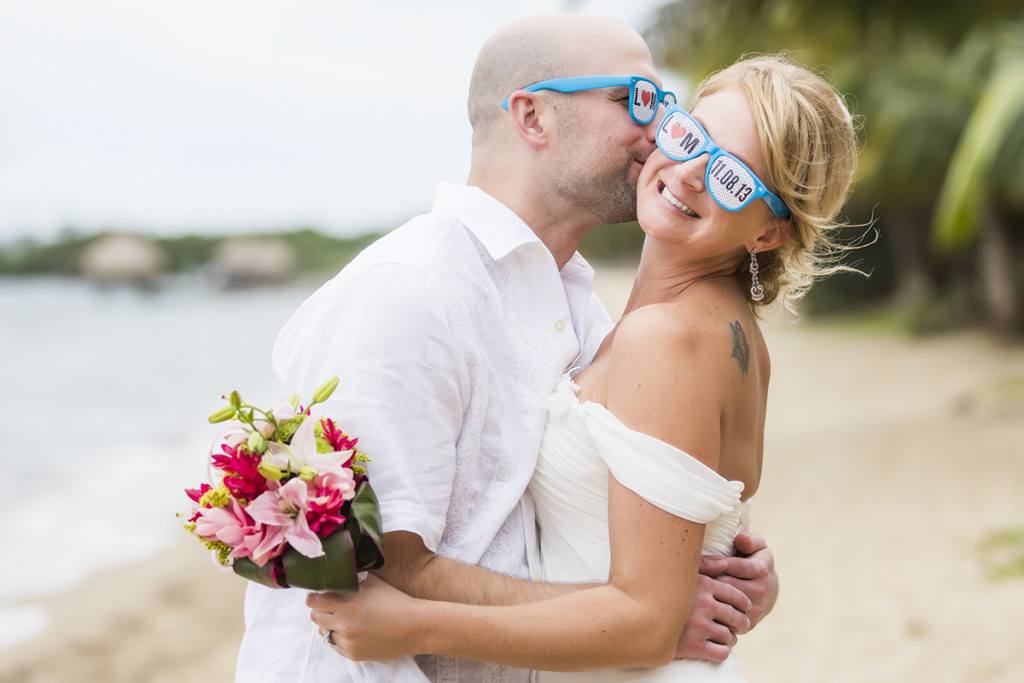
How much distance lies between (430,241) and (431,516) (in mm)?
724

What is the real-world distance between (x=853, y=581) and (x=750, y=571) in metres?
6.04

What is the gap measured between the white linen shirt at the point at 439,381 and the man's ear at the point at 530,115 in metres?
0.27

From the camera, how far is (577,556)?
2395 millimetres

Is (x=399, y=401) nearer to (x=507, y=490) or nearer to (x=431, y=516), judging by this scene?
(x=431, y=516)

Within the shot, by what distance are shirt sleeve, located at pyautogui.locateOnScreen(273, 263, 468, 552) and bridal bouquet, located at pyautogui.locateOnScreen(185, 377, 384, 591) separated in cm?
16

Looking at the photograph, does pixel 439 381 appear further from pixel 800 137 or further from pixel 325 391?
pixel 800 137

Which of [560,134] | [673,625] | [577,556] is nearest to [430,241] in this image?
[560,134]

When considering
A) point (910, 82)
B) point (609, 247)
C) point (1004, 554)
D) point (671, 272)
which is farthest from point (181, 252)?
point (671, 272)

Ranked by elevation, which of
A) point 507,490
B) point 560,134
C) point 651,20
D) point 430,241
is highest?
point 651,20

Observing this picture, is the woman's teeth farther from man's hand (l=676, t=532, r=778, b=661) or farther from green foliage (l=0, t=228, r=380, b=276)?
green foliage (l=0, t=228, r=380, b=276)

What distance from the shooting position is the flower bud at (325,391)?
73.3 inches

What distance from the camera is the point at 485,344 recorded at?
7.70 feet

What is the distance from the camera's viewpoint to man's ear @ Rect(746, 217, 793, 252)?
8.12 feet

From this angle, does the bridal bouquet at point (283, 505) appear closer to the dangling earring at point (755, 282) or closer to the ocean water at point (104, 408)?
the dangling earring at point (755, 282)
